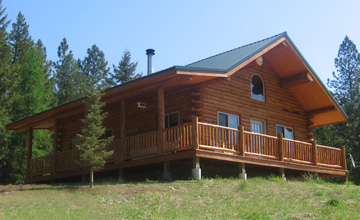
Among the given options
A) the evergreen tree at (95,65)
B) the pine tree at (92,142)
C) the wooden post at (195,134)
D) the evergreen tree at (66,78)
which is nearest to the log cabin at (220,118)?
the wooden post at (195,134)

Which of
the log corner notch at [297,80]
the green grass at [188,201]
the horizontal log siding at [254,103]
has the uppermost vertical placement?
the log corner notch at [297,80]

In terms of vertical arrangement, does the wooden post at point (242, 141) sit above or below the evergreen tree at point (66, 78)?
below

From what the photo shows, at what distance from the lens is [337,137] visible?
140 ft

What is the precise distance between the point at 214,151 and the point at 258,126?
4443 mm

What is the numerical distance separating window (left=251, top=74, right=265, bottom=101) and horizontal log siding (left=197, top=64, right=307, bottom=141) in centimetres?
19

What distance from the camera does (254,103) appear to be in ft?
71.2

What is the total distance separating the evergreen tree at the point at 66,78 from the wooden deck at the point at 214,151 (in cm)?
3389

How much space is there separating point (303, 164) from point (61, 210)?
11040 millimetres

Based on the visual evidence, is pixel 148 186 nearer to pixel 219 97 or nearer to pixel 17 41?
pixel 219 97

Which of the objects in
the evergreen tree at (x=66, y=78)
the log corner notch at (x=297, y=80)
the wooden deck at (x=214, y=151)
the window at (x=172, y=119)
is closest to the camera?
the wooden deck at (x=214, y=151)

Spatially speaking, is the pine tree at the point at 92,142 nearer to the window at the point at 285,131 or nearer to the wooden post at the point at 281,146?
the wooden post at the point at 281,146

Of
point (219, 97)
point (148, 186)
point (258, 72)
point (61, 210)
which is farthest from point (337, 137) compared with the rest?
point (61, 210)

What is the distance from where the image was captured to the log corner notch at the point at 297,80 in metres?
22.0

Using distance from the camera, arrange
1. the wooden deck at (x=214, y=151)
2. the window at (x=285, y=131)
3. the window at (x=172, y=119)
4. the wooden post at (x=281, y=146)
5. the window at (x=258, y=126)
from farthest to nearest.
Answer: the window at (x=285, y=131) → the window at (x=258, y=126) → the window at (x=172, y=119) → the wooden post at (x=281, y=146) → the wooden deck at (x=214, y=151)
